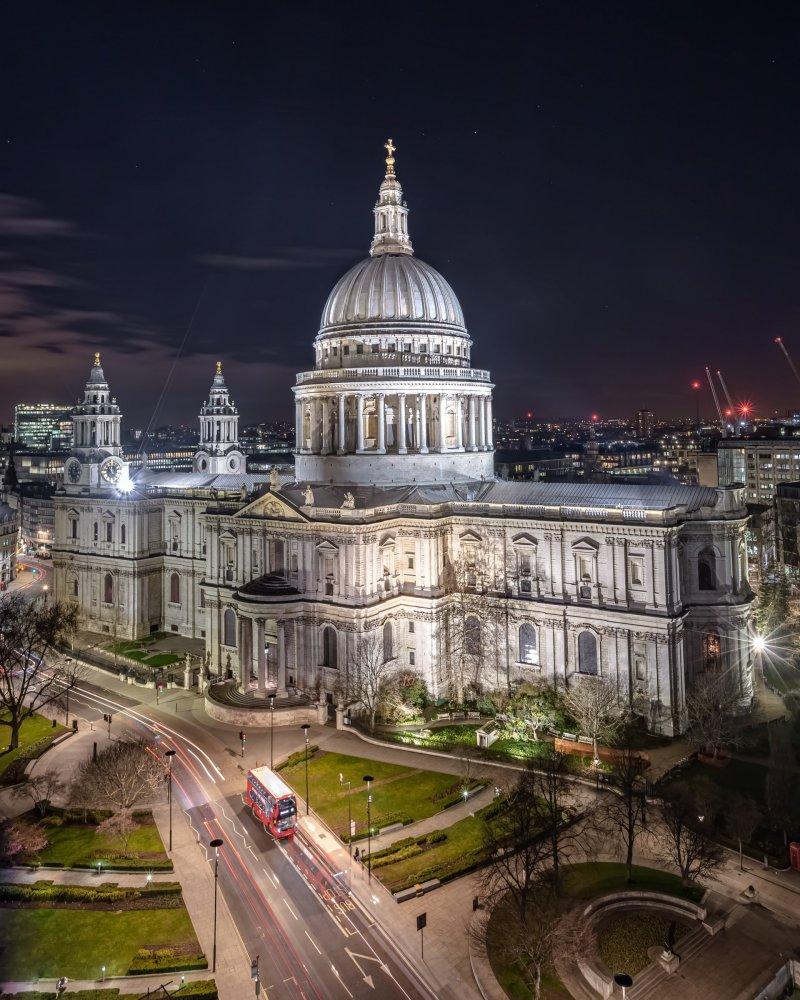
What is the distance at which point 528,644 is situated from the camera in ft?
190

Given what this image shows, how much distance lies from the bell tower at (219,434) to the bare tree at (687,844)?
7437 cm

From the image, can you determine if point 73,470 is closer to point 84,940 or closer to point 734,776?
point 84,940

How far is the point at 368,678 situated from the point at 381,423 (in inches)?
1006

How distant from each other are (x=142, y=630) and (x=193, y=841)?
149 feet

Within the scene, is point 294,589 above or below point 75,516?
below

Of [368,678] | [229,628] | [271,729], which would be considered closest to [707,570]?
[368,678]

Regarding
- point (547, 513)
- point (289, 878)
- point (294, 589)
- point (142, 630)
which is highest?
point (547, 513)

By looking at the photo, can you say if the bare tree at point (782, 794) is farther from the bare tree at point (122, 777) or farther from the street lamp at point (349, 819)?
the bare tree at point (122, 777)

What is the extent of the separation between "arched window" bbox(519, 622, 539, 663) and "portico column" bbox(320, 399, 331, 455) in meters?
27.5

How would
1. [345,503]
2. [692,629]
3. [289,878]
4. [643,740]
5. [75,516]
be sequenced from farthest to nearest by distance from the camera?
[75,516]
[345,503]
[692,629]
[643,740]
[289,878]

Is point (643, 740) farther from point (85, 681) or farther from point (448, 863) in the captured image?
point (85, 681)

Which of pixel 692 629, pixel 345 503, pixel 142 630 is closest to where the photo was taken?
pixel 692 629

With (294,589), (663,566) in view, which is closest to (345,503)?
(294,589)

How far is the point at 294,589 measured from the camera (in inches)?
2349
